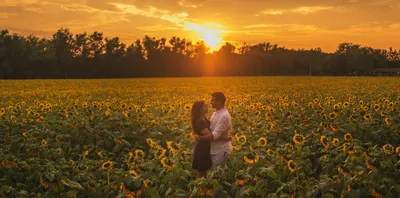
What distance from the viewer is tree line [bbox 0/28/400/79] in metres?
75.9

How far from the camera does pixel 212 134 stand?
19.5 feet

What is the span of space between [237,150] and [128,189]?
2.78m

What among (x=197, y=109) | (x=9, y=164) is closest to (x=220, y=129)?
(x=197, y=109)

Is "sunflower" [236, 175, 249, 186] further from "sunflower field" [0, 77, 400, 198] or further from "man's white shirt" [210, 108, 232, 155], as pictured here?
"man's white shirt" [210, 108, 232, 155]

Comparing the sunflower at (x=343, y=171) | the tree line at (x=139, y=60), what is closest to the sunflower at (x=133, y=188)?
the sunflower at (x=343, y=171)

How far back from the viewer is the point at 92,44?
3334 inches

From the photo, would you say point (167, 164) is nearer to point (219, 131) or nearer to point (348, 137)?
point (219, 131)

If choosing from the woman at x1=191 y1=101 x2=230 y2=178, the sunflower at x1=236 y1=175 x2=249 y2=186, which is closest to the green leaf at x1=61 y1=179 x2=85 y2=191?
the woman at x1=191 y1=101 x2=230 y2=178

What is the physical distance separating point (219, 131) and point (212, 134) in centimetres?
9

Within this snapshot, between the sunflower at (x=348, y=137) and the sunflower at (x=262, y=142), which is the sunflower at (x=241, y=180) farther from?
the sunflower at (x=348, y=137)

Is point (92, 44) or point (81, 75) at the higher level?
point (92, 44)

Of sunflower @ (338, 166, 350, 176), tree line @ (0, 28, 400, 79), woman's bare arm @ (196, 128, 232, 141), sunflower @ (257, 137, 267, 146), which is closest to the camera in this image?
sunflower @ (338, 166, 350, 176)

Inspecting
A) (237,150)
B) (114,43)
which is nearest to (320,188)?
(237,150)

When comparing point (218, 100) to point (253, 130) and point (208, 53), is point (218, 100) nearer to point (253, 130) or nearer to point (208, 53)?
point (253, 130)
